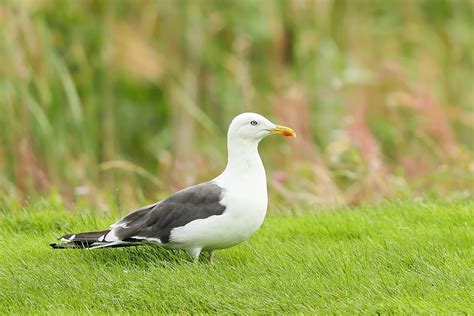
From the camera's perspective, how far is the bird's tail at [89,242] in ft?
19.3

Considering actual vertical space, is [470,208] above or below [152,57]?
below

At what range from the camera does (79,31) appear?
441 inches

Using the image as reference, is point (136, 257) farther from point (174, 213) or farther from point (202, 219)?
point (202, 219)

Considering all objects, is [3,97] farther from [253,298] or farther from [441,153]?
[253,298]

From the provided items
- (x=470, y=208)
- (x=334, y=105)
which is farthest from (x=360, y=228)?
(x=334, y=105)

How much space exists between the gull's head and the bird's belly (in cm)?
53

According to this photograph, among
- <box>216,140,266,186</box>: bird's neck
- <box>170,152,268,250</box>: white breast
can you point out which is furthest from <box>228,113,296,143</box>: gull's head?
<box>170,152,268,250</box>: white breast

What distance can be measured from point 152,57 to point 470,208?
17.0 feet

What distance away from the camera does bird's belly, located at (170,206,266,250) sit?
19.1 feet

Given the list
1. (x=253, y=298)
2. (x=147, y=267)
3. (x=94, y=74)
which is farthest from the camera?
(x=94, y=74)

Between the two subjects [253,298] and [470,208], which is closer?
[253,298]

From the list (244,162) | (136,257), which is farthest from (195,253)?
(244,162)

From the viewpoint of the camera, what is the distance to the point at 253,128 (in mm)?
6227

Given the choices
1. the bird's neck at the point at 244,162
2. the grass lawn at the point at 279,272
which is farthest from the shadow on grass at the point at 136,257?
the bird's neck at the point at 244,162
